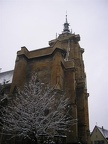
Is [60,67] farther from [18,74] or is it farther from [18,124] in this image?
[18,124]

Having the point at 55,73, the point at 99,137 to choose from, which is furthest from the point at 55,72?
the point at 99,137

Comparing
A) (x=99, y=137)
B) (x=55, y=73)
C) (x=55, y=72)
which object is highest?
(x=55, y=72)

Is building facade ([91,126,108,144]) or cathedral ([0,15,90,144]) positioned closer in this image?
cathedral ([0,15,90,144])

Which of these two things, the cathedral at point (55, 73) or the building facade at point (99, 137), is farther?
the building facade at point (99, 137)

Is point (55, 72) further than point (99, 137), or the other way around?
point (99, 137)

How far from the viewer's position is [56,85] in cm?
1667

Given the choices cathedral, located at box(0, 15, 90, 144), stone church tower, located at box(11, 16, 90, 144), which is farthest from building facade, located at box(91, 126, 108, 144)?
cathedral, located at box(0, 15, 90, 144)

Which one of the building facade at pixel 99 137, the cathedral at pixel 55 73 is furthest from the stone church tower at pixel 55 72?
the building facade at pixel 99 137

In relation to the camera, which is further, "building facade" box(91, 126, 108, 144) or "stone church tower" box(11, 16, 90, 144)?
"building facade" box(91, 126, 108, 144)

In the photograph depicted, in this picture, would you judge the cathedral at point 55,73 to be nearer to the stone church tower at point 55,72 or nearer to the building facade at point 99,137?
the stone church tower at point 55,72

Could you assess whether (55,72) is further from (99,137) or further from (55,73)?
(99,137)

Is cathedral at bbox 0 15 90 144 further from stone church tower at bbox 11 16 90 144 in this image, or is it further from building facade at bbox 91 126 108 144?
building facade at bbox 91 126 108 144

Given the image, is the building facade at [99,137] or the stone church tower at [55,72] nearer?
the stone church tower at [55,72]

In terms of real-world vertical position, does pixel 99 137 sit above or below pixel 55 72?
below
